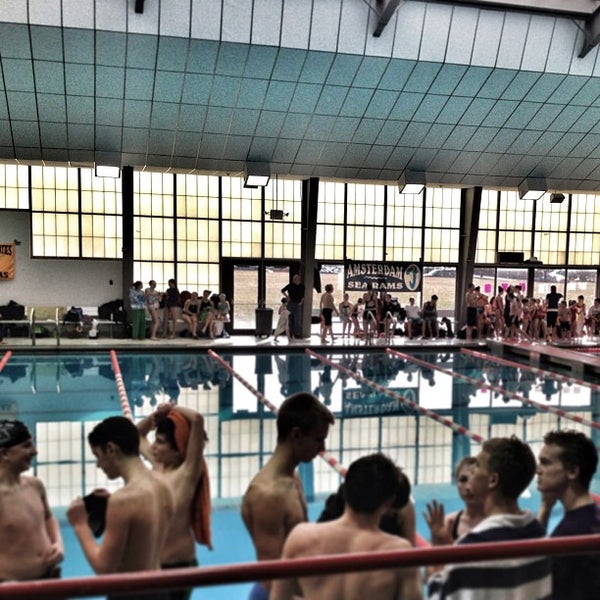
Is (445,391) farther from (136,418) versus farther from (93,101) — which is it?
(93,101)

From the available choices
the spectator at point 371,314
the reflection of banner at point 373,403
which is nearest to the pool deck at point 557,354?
the spectator at point 371,314

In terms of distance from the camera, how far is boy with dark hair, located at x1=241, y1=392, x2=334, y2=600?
2510mm

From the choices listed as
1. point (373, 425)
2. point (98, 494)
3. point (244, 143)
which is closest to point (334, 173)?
point (244, 143)

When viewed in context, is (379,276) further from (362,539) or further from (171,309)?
(362,539)

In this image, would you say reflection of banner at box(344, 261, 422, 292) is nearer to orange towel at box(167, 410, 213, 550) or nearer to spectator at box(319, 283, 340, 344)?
spectator at box(319, 283, 340, 344)

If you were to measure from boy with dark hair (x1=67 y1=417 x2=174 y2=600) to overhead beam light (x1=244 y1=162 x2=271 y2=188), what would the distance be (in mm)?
13620

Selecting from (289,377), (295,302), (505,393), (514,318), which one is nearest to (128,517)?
(505,393)

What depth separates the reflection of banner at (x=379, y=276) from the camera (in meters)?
18.0

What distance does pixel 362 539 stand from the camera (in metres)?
1.96

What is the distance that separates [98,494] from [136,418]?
6.13 meters

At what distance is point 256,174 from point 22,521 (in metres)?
13.5

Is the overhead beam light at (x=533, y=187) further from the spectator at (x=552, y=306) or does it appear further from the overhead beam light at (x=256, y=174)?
the overhead beam light at (x=256, y=174)

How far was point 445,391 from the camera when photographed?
434 inches

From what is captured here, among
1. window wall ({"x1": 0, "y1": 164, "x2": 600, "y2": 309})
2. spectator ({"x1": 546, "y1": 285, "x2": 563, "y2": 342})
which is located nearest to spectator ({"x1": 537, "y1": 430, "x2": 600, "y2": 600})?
window wall ({"x1": 0, "y1": 164, "x2": 600, "y2": 309})
